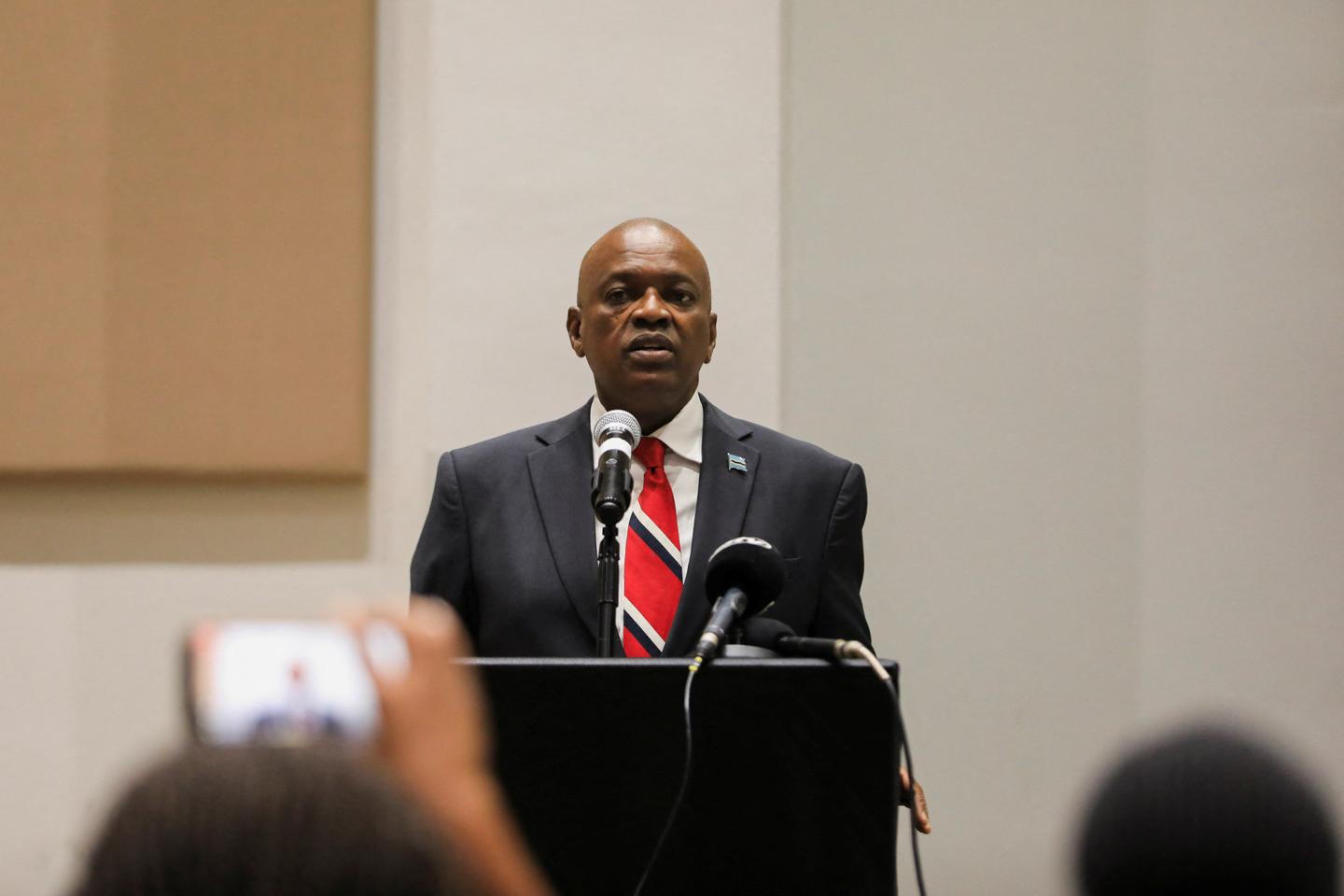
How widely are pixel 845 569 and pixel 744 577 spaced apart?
1.00 m

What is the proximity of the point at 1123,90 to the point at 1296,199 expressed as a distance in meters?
0.52

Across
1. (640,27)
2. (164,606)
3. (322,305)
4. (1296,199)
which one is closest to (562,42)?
(640,27)

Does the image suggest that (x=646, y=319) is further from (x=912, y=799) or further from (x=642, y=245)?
(x=912, y=799)

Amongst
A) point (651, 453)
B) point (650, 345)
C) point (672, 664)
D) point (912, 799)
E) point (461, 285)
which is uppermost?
point (461, 285)

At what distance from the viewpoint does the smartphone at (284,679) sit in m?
0.80

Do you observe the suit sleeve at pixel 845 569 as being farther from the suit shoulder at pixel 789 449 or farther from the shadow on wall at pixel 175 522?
the shadow on wall at pixel 175 522

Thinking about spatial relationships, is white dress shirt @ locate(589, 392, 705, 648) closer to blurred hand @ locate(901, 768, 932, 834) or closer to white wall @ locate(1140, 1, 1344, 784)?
blurred hand @ locate(901, 768, 932, 834)

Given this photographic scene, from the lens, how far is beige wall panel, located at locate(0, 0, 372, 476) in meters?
3.56

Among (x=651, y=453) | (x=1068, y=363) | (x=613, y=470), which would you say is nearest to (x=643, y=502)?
(x=651, y=453)

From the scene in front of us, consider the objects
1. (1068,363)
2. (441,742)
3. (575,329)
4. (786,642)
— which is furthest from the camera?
(1068,363)

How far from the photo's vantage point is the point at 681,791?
1.60m

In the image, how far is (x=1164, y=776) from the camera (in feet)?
2.20

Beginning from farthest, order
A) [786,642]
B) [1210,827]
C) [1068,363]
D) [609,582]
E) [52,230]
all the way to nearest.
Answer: [1068,363], [52,230], [609,582], [786,642], [1210,827]

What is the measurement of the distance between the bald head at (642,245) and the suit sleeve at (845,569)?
49 centimetres
